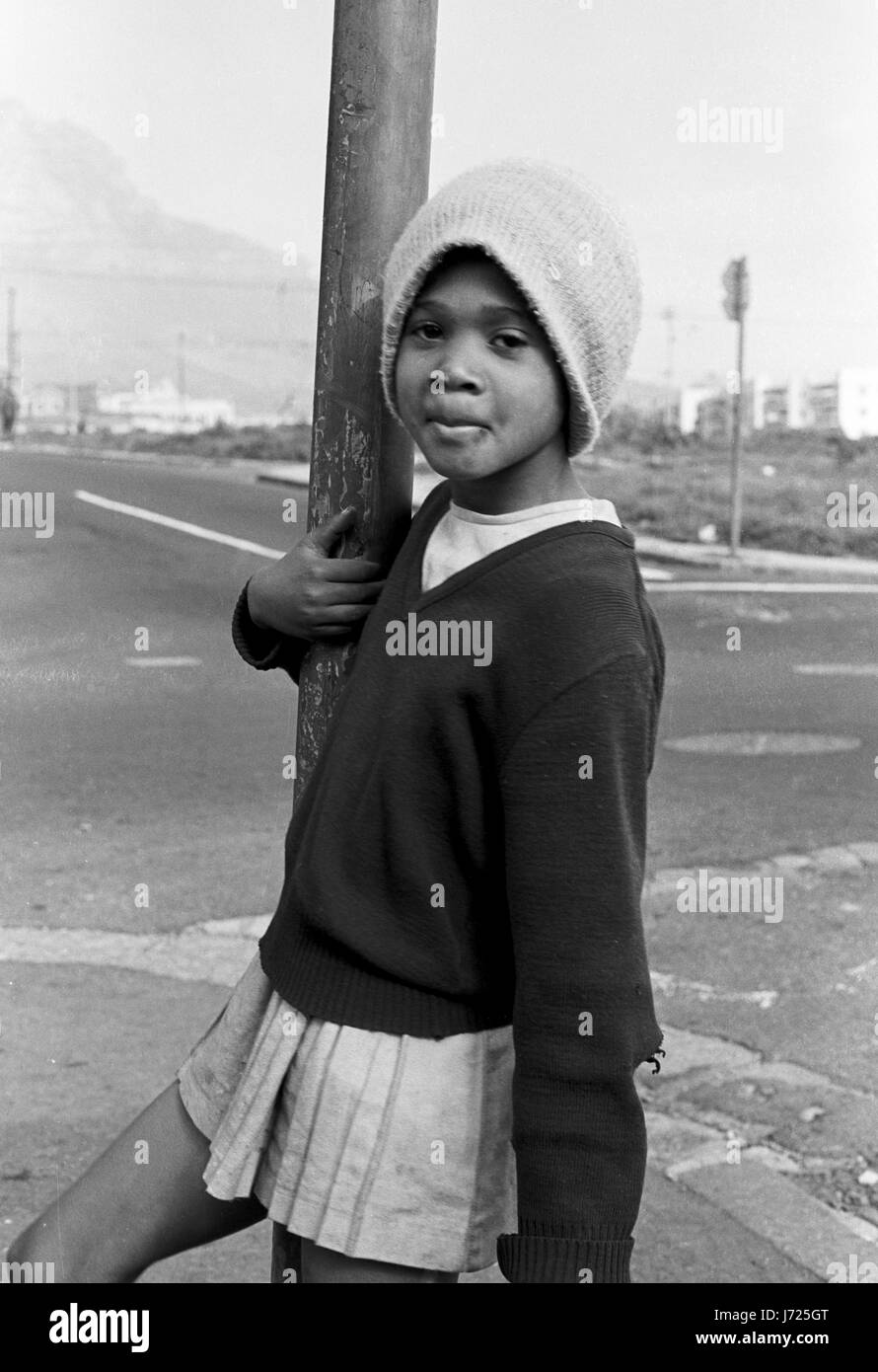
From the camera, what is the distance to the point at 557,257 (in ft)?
5.88

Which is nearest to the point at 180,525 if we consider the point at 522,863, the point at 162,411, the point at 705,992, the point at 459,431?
the point at 705,992

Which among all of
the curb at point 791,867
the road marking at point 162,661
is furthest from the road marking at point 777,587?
the curb at point 791,867

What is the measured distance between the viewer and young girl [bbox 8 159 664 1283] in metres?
1.71

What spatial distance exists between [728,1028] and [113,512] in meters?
15.2

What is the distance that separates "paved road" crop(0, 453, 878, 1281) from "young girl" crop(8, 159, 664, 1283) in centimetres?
145

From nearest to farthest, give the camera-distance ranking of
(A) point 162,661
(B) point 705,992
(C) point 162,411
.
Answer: (B) point 705,992 → (A) point 162,661 → (C) point 162,411

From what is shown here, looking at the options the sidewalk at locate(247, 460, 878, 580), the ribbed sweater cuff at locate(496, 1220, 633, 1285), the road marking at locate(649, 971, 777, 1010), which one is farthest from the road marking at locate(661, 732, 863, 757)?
the sidewalk at locate(247, 460, 878, 580)

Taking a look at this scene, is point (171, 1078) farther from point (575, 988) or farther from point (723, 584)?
point (723, 584)

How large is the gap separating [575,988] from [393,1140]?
262mm

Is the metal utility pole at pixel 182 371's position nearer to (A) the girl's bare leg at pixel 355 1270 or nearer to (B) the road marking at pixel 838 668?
(B) the road marking at pixel 838 668

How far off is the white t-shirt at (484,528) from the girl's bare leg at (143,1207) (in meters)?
0.69
